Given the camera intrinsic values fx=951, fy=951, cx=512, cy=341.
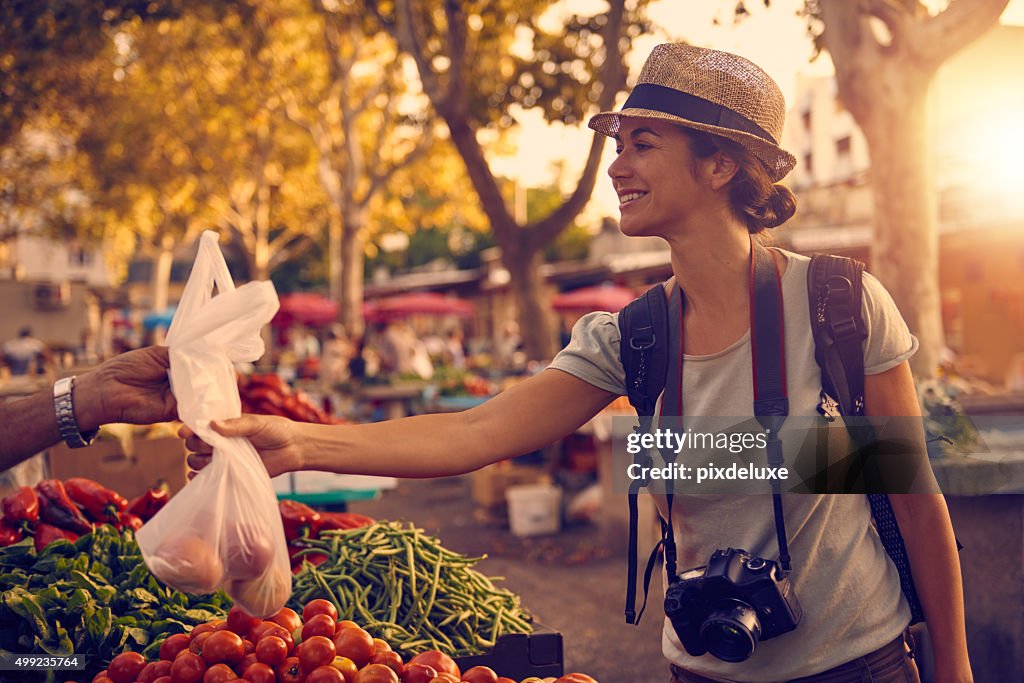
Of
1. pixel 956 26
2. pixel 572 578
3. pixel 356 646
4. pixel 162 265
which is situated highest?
pixel 162 265

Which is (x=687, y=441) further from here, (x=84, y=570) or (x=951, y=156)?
(x=951, y=156)

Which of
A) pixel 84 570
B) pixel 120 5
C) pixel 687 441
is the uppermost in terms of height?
pixel 120 5

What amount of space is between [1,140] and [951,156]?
785 inches

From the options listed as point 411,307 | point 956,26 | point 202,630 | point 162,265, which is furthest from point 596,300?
point 202,630

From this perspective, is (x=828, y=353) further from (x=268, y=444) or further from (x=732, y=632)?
(x=268, y=444)

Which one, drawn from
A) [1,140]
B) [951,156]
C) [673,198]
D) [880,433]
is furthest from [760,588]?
[951,156]

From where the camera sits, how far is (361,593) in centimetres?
343

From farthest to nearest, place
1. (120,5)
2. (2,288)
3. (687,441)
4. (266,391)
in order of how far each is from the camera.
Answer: (2,288) < (120,5) < (266,391) < (687,441)

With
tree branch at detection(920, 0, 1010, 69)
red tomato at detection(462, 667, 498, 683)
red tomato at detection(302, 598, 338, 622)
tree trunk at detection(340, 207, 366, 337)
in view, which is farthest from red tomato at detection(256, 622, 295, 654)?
tree trunk at detection(340, 207, 366, 337)

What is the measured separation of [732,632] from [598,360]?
2.15 feet

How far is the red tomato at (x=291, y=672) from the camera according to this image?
8.43 feet

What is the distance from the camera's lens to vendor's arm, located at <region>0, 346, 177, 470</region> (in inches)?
82.2

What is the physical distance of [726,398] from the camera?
6.77 ft

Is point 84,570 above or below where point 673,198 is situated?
below
